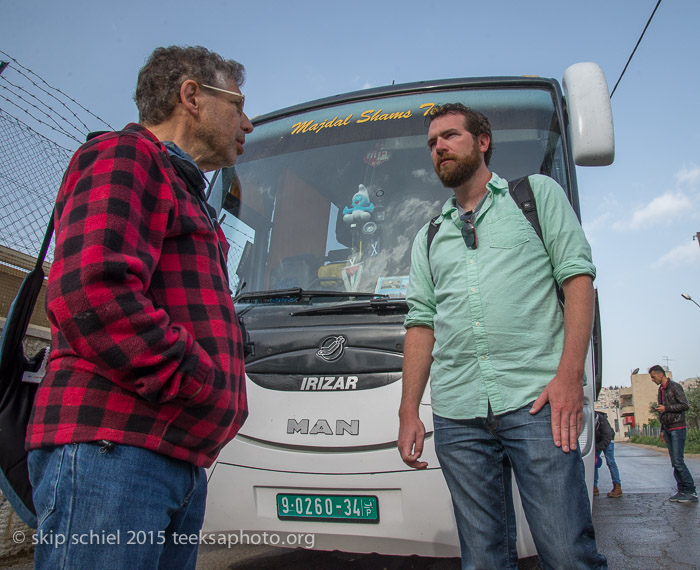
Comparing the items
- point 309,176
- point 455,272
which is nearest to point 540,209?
point 455,272

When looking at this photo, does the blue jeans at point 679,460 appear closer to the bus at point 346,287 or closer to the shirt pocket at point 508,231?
the bus at point 346,287

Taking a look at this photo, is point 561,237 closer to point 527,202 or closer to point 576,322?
point 527,202

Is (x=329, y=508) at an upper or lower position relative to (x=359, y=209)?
lower

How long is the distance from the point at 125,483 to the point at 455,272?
132 cm

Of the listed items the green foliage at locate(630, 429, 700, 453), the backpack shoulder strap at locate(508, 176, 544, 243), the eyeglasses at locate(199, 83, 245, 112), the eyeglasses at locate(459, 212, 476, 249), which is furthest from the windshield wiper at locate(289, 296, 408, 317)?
the green foliage at locate(630, 429, 700, 453)

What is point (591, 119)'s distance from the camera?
293 cm

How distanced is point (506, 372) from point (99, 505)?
4.14 feet

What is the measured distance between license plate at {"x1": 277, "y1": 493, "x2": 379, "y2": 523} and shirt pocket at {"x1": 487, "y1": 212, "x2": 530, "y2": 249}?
1341 millimetres

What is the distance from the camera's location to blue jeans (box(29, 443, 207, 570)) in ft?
3.86

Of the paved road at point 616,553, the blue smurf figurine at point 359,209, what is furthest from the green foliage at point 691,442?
the blue smurf figurine at point 359,209

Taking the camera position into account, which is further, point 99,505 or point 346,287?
point 346,287

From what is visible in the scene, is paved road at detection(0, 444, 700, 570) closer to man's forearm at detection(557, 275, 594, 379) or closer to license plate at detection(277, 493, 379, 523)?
license plate at detection(277, 493, 379, 523)

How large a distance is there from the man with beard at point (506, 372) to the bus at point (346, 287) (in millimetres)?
582

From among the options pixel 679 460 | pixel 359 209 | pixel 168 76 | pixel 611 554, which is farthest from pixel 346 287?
pixel 679 460
